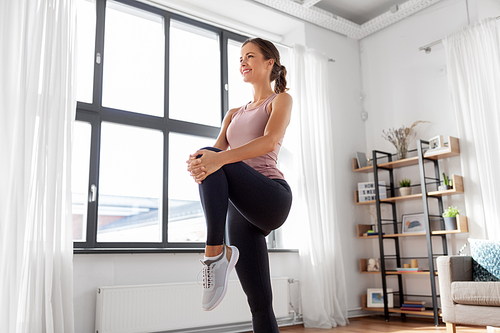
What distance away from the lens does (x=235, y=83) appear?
14.7ft

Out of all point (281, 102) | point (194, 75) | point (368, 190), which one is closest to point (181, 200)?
point (194, 75)

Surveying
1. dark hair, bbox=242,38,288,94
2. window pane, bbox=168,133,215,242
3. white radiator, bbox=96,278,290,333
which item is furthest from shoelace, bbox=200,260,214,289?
window pane, bbox=168,133,215,242

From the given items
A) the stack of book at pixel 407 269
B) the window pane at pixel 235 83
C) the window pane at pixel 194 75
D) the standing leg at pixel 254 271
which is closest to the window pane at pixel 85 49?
the window pane at pixel 194 75

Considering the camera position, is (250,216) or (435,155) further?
(435,155)

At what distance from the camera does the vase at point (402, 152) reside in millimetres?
→ 4324

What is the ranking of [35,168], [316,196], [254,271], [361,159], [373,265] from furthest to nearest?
[361,159] < [373,265] < [316,196] < [35,168] < [254,271]

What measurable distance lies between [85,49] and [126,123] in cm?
66

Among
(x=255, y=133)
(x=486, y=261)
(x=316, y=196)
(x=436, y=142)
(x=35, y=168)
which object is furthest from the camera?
(x=316, y=196)

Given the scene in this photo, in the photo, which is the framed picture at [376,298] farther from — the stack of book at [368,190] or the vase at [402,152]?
the vase at [402,152]

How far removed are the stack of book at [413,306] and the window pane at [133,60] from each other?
113 inches

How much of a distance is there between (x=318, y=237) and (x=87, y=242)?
2058 mm

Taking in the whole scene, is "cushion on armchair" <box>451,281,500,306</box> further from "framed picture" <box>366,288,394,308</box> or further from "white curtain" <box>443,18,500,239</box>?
"framed picture" <box>366,288,394,308</box>

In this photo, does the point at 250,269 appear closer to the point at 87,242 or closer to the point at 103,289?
the point at 103,289

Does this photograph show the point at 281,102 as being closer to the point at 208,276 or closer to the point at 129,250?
the point at 208,276
